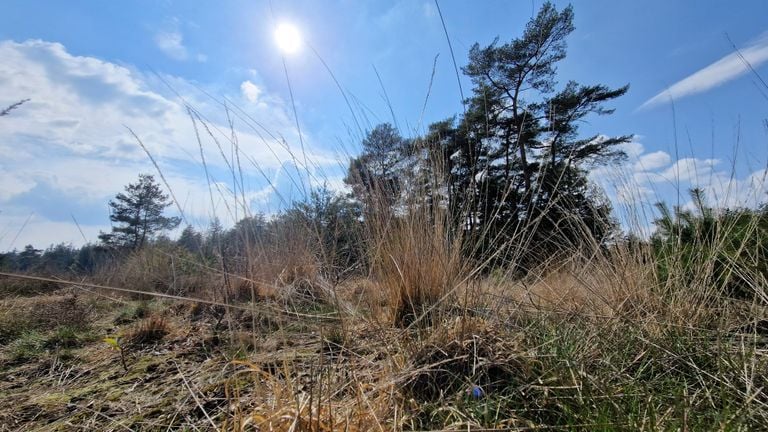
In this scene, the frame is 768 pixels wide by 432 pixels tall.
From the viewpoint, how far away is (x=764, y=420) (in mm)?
770

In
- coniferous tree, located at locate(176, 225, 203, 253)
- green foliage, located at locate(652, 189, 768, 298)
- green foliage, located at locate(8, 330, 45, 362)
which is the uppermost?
coniferous tree, located at locate(176, 225, 203, 253)

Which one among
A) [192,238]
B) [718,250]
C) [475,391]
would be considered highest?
[192,238]

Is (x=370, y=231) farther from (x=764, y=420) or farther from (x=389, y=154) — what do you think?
(x=764, y=420)

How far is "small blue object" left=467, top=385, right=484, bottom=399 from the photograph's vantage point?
919 mm

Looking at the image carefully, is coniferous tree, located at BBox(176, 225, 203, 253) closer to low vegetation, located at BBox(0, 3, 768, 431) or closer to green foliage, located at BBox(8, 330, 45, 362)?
low vegetation, located at BBox(0, 3, 768, 431)

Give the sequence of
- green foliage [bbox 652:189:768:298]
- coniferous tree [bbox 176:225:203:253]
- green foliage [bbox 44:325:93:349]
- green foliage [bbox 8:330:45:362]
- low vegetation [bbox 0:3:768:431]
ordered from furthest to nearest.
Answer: green foliage [bbox 44:325:93:349] < green foliage [bbox 8:330:45:362] < green foliage [bbox 652:189:768:298] < coniferous tree [bbox 176:225:203:253] < low vegetation [bbox 0:3:768:431]

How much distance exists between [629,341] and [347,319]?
1147 mm

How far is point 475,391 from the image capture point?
924 millimetres

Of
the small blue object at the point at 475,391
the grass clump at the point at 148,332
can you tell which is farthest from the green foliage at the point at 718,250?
the grass clump at the point at 148,332

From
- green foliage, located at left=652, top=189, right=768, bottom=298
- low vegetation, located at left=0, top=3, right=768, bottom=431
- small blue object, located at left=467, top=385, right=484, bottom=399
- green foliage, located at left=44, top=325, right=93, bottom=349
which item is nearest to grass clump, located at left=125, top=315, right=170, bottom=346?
low vegetation, located at left=0, top=3, right=768, bottom=431

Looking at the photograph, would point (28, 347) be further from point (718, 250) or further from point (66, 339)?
point (718, 250)

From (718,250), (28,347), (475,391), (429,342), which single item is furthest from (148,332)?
(718,250)

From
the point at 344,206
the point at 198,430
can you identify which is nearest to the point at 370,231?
the point at 344,206

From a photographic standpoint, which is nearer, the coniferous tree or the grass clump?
the coniferous tree
